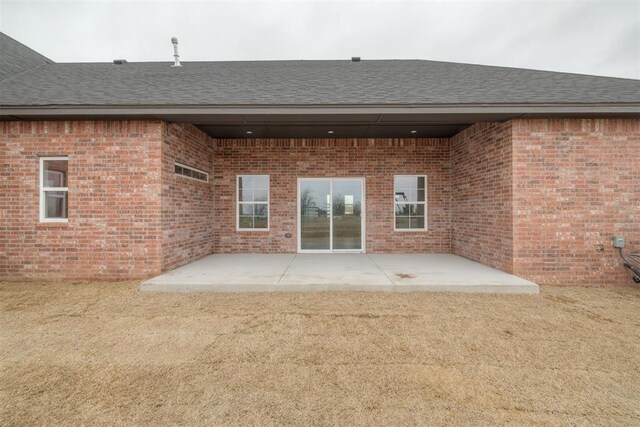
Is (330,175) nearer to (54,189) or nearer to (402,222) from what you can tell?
(402,222)

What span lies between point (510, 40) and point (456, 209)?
41.5m

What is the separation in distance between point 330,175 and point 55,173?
6.50 metres

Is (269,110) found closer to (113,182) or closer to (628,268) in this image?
(113,182)

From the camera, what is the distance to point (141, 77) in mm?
7613

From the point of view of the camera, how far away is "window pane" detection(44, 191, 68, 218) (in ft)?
20.3

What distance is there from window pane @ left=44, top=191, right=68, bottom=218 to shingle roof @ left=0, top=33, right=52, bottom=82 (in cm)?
340

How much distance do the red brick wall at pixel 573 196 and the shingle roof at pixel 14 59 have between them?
475 inches

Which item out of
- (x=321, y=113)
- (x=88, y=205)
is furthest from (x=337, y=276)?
(x=88, y=205)

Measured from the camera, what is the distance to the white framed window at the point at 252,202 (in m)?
8.93

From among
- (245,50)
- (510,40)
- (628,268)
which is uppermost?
(245,50)

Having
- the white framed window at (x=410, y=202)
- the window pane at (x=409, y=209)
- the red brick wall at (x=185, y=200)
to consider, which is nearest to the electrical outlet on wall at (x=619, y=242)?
the white framed window at (x=410, y=202)

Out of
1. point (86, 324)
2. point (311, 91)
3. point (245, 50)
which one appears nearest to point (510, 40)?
point (245, 50)

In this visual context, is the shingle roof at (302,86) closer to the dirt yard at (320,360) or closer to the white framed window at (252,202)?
the white framed window at (252,202)

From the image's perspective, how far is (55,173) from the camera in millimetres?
6207
